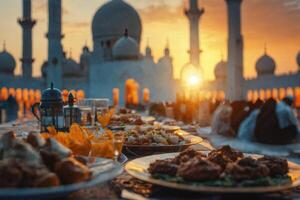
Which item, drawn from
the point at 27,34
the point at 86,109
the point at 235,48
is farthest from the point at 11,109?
the point at 86,109

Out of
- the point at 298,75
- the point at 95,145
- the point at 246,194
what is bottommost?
the point at 246,194

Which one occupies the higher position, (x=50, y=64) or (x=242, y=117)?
(x=50, y=64)

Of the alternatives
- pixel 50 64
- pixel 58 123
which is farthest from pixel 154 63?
pixel 58 123

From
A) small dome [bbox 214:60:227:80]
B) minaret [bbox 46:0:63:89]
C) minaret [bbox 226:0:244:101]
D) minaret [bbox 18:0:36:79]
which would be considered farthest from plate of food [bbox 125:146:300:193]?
small dome [bbox 214:60:227:80]

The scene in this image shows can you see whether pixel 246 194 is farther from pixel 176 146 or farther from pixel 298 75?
pixel 298 75

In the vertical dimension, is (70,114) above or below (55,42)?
below

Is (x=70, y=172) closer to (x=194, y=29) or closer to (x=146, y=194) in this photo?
(x=146, y=194)

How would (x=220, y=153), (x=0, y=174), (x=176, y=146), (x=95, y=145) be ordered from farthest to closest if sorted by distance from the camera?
(x=176, y=146) < (x=95, y=145) < (x=220, y=153) < (x=0, y=174)
